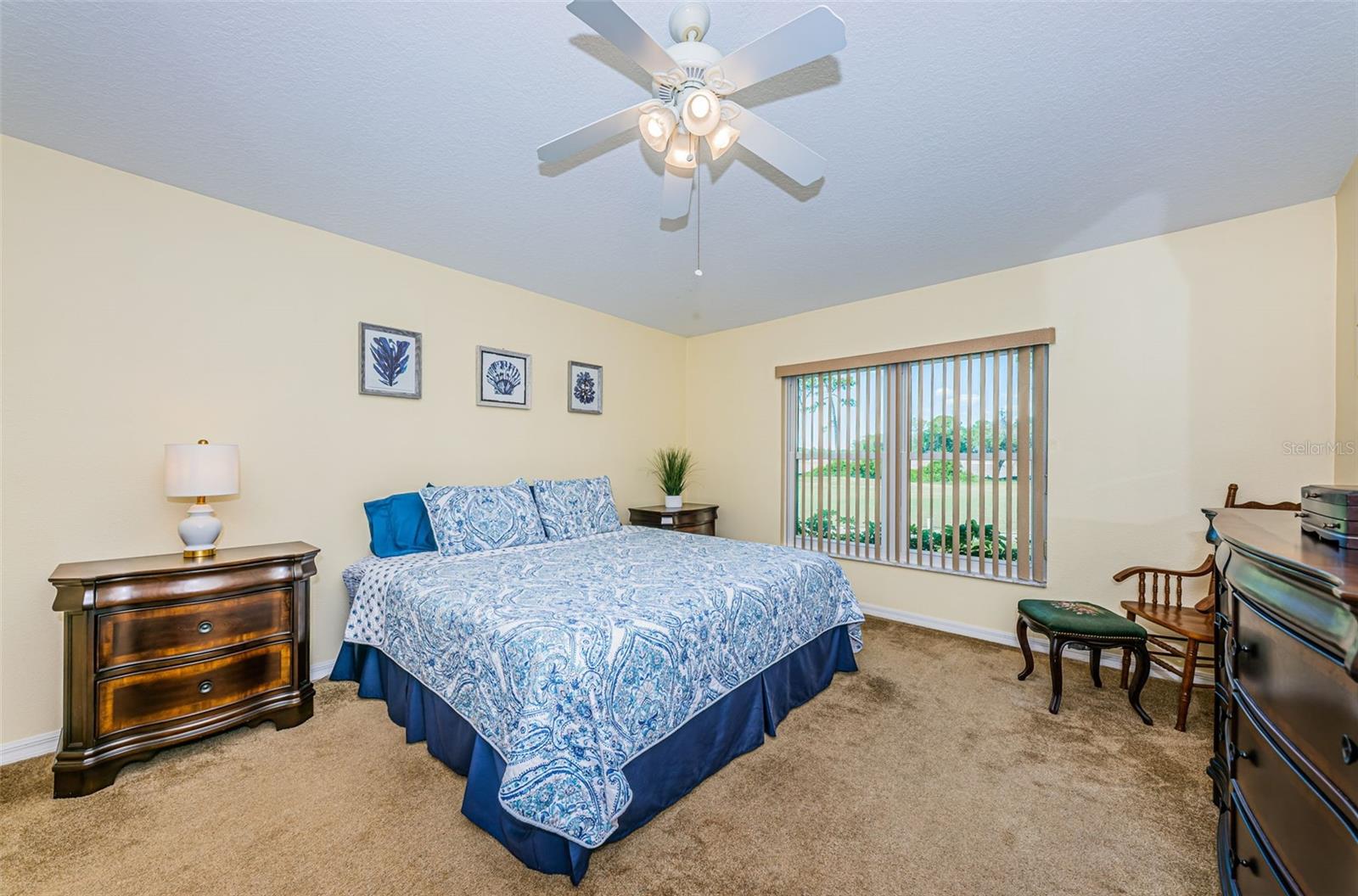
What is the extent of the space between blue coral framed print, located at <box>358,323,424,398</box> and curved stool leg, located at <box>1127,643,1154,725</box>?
427 cm

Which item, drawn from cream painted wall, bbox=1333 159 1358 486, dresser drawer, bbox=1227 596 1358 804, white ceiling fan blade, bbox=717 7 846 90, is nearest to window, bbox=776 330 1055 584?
cream painted wall, bbox=1333 159 1358 486

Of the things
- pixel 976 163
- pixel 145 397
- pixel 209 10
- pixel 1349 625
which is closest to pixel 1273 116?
pixel 976 163

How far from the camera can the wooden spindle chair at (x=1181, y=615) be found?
238 cm

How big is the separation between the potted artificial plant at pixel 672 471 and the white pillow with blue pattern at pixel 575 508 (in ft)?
2.94

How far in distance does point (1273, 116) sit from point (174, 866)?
15.1 ft

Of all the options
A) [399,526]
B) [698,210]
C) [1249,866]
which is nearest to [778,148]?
[698,210]

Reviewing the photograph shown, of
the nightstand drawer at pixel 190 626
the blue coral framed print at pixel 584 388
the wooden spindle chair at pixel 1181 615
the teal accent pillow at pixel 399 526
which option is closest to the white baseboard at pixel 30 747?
the nightstand drawer at pixel 190 626

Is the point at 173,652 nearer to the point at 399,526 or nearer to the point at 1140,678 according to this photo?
the point at 399,526

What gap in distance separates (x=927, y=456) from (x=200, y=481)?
171 inches

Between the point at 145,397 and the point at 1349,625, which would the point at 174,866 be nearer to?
the point at 145,397

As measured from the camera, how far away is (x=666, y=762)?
6.14 ft

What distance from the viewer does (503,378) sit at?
12.6ft

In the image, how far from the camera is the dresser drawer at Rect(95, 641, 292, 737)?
2014 millimetres

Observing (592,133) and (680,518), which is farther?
(680,518)
